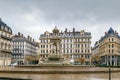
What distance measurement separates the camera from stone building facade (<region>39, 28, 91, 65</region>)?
6334 inches

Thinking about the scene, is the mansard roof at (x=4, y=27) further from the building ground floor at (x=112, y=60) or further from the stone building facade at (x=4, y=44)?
the building ground floor at (x=112, y=60)

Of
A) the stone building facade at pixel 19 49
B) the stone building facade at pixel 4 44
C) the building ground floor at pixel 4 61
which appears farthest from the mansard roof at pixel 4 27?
the stone building facade at pixel 19 49

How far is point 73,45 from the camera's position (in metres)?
162

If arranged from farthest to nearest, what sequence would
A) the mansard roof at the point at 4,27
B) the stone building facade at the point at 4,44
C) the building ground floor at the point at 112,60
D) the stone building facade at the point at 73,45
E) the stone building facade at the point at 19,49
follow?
the stone building facade at the point at 19,49
the stone building facade at the point at 73,45
the building ground floor at the point at 112,60
the mansard roof at the point at 4,27
the stone building facade at the point at 4,44

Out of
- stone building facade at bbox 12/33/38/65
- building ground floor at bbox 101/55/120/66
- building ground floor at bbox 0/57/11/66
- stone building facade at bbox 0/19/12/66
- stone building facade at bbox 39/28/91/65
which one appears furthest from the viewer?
stone building facade at bbox 12/33/38/65

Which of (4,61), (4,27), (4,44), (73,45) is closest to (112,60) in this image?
(73,45)

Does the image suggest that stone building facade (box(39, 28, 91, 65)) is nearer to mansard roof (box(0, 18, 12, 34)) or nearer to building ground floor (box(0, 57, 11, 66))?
mansard roof (box(0, 18, 12, 34))

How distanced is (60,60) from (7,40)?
4209 cm

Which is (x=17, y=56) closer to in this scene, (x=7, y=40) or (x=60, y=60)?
(x=7, y=40)

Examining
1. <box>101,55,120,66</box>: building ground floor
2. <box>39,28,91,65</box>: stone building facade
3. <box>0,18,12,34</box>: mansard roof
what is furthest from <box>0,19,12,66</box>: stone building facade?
<box>39,28,91,65</box>: stone building facade

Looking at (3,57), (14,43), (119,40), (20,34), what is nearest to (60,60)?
(3,57)

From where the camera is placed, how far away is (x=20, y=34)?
182 m

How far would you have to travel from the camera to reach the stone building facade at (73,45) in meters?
161

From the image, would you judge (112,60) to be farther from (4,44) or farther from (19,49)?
(19,49)
